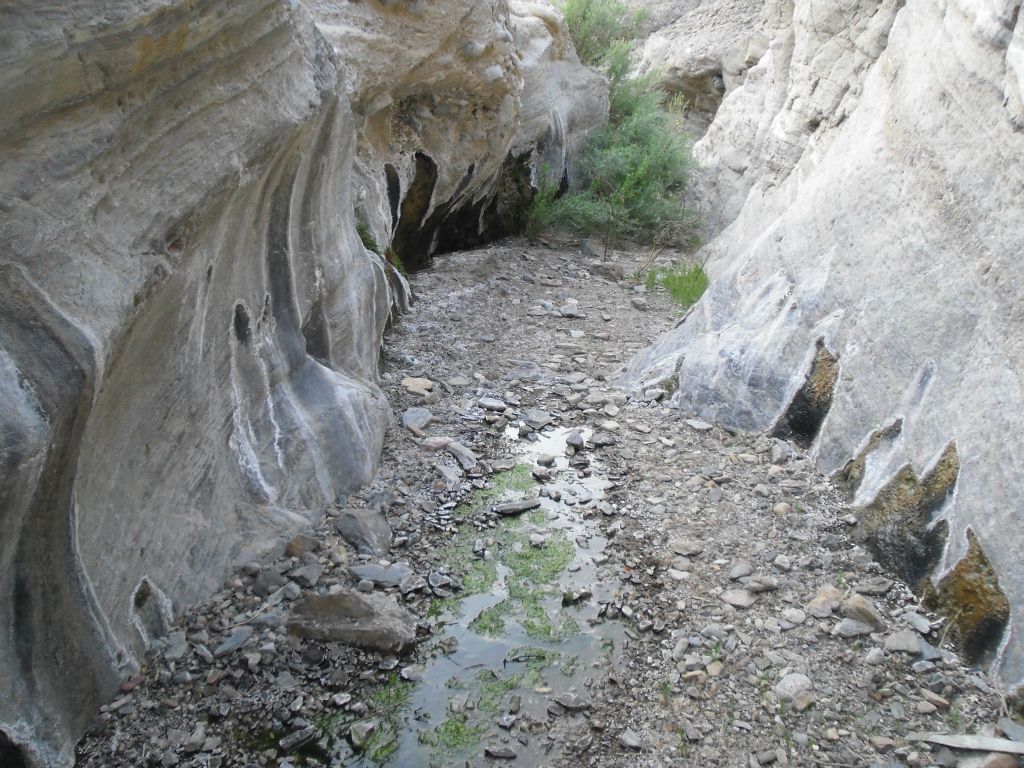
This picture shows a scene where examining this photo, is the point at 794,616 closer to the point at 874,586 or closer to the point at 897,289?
the point at 874,586

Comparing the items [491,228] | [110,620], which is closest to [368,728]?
[110,620]

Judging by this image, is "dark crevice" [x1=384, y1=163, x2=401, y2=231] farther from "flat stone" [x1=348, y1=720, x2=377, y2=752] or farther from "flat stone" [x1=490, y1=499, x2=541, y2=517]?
"flat stone" [x1=348, y1=720, x2=377, y2=752]

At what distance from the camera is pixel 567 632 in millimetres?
2912

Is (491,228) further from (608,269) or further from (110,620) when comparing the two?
(110,620)

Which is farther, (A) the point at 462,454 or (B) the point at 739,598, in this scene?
(A) the point at 462,454

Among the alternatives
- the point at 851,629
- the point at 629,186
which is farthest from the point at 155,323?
the point at 629,186

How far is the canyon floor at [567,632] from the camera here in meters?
2.36

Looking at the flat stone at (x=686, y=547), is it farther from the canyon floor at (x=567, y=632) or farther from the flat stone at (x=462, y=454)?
the flat stone at (x=462, y=454)

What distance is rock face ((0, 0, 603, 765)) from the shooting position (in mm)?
1774

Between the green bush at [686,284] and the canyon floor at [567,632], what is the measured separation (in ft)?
7.19

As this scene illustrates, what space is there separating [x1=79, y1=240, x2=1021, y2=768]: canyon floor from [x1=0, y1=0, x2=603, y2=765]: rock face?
217mm

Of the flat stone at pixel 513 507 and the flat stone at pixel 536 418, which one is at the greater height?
the flat stone at pixel 536 418

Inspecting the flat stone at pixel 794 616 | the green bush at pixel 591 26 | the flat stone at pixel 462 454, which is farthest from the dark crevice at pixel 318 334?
the green bush at pixel 591 26

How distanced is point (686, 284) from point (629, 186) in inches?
92.4
